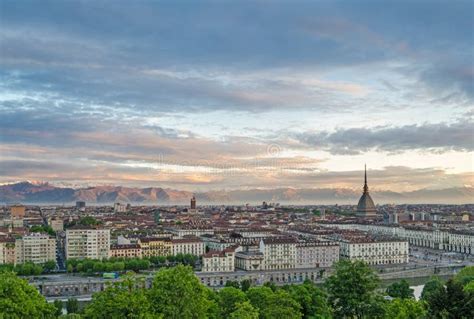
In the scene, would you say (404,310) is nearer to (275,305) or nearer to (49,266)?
(275,305)

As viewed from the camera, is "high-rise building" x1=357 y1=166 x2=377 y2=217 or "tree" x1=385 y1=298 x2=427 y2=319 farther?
"high-rise building" x1=357 y1=166 x2=377 y2=217

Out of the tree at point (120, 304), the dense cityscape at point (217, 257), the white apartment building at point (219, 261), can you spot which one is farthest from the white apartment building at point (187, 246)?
the tree at point (120, 304)

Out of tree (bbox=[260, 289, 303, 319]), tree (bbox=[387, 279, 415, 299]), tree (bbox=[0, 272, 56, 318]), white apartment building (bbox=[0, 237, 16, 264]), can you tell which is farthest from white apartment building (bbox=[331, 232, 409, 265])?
tree (bbox=[0, 272, 56, 318])

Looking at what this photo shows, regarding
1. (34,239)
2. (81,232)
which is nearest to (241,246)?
(81,232)

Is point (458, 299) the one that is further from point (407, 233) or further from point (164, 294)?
point (407, 233)

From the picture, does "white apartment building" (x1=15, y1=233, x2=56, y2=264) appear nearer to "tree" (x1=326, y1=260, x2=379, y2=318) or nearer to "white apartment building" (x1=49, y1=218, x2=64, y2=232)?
"white apartment building" (x1=49, y1=218, x2=64, y2=232)

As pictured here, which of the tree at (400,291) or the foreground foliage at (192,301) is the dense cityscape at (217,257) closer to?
the tree at (400,291)

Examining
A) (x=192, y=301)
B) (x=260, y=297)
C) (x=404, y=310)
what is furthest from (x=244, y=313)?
(x=404, y=310)
